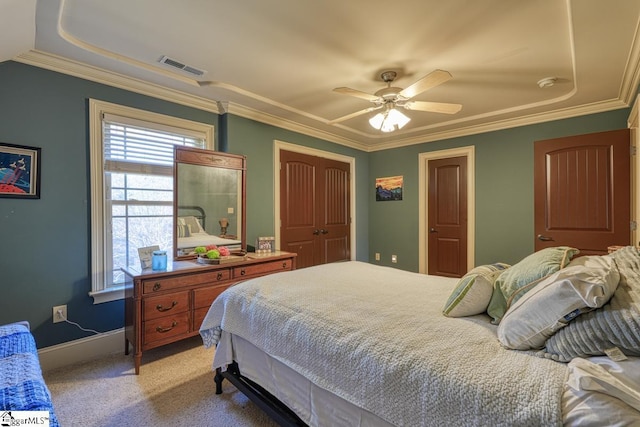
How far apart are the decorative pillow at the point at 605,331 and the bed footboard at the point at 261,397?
1.16 meters

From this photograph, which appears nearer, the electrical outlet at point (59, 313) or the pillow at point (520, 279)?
the pillow at point (520, 279)

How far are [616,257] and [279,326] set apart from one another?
169 centimetres

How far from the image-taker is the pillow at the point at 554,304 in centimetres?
98

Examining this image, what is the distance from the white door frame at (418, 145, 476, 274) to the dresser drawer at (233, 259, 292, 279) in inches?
92.7

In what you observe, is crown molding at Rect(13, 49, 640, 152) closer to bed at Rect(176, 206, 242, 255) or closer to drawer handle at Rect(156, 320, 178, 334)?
bed at Rect(176, 206, 242, 255)

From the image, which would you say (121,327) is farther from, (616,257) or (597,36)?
(597,36)

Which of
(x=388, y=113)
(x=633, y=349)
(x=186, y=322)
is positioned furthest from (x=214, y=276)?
(x=633, y=349)

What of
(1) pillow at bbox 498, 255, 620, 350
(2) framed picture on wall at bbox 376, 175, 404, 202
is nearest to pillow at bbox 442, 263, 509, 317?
(1) pillow at bbox 498, 255, 620, 350

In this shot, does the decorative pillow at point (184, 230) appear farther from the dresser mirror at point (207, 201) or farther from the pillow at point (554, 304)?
the pillow at point (554, 304)

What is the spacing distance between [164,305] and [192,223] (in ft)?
3.00

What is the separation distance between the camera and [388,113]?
2.58 meters

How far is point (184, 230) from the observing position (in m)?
2.97

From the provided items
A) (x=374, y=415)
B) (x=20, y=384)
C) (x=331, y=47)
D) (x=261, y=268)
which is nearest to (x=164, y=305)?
(x=261, y=268)

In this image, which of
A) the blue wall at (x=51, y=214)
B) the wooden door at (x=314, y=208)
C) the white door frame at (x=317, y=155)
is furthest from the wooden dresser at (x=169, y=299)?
the wooden door at (x=314, y=208)
